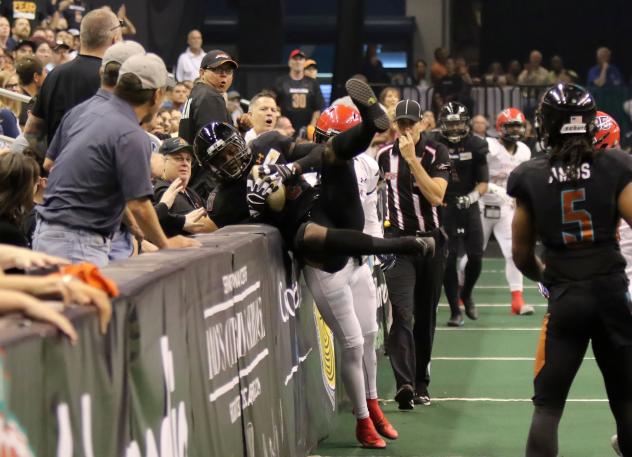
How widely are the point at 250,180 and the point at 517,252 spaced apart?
188 centimetres

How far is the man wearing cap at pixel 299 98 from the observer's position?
58.9ft

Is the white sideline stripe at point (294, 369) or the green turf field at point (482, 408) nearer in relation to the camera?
the white sideline stripe at point (294, 369)

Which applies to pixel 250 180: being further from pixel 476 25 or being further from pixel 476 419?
pixel 476 25

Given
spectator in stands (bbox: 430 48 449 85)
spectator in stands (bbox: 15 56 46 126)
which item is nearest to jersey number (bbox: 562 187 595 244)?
spectator in stands (bbox: 15 56 46 126)

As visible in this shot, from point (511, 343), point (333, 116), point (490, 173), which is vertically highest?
point (333, 116)

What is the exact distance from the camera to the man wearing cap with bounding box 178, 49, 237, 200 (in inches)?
342

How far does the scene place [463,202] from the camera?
1360 cm

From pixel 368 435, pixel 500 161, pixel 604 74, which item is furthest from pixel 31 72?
pixel 604 74

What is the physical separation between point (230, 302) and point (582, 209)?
1610mm

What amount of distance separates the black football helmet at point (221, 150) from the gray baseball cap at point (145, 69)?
1068 mm

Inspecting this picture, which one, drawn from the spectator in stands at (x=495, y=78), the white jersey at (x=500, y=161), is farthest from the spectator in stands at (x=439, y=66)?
the white jersey at (x=500, y=161)

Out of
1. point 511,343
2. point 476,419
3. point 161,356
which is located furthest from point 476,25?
point 161,356

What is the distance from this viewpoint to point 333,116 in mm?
7891

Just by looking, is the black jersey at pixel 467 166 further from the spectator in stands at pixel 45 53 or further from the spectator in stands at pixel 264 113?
the spectator in stands at pixel 264 113
